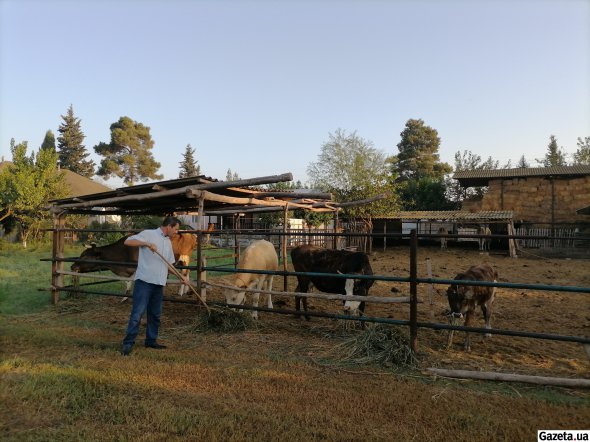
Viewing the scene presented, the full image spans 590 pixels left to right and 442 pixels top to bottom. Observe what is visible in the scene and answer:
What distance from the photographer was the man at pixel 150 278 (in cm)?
530

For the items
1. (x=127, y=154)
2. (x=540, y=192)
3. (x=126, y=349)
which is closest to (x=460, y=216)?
(x=540, y=192)

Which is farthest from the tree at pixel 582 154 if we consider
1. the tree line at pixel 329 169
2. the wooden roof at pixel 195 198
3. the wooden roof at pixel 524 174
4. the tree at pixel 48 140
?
the tree at pixel 48 140

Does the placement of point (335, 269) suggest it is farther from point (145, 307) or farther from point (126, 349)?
point (126, 349)

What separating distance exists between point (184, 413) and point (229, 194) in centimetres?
582

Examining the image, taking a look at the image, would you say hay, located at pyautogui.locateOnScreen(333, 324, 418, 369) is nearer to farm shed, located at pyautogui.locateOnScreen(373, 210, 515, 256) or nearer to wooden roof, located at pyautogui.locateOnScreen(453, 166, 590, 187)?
farm shed, located at pyautogui.locateOnScreen(373, 210, 515, 256)

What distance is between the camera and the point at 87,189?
37.3 m

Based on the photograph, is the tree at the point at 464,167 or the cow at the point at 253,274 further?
the tree at the point at 464,167

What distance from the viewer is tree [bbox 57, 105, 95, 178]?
180 feet

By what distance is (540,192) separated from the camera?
2756cm

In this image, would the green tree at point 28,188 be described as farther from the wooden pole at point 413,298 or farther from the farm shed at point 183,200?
the wooden pole at point 413,298

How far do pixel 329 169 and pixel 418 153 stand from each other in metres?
25.7

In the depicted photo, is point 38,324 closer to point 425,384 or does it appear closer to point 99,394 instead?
point 99,394

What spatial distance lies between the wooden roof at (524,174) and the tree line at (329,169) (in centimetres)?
447

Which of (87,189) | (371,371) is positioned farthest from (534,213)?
(87,189)
